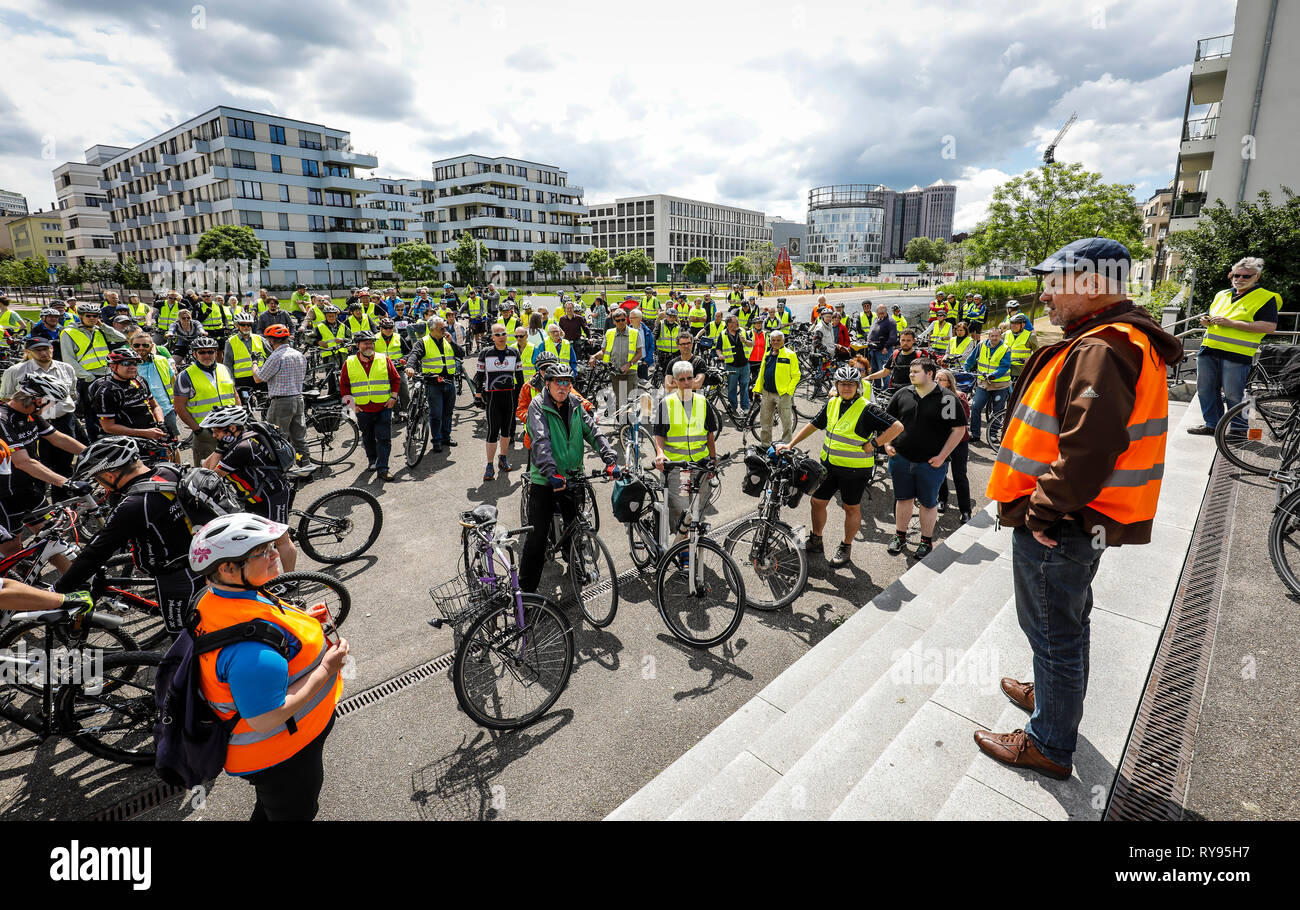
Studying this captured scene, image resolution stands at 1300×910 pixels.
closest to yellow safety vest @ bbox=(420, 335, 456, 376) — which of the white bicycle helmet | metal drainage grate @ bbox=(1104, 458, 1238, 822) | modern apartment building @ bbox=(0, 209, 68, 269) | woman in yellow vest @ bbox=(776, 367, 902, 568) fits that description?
woman in yellow vest @ bbox=(776, 367, 902, 568)

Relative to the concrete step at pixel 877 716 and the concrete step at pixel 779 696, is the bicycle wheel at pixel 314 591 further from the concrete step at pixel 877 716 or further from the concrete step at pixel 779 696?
the concrete step at pixel 877 716

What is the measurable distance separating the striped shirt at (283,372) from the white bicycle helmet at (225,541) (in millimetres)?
6857

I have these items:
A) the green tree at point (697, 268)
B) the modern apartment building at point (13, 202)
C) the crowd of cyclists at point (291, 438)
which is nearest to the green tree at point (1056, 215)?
the crowd of cyclists at point (291, 438)

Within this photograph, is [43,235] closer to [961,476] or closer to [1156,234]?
[961,476]

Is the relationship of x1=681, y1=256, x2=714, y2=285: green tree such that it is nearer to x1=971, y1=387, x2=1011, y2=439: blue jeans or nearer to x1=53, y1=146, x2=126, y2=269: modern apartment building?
x1=53, y1=146, x2=126, y2=269: modern apartment building

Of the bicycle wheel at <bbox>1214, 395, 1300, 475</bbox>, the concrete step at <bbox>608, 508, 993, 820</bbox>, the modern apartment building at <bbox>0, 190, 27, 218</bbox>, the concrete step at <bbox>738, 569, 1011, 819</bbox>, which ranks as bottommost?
the concrete step at <bbox>608, 508, 993, 820</bbox>

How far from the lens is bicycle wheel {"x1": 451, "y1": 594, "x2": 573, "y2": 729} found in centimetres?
391

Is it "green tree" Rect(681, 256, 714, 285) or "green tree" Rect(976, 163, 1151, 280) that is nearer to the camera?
"green tree" Rect(976, 163, 1151, 280)

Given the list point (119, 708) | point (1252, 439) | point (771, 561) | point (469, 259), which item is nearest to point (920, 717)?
point (771, 561)

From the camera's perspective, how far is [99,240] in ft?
255

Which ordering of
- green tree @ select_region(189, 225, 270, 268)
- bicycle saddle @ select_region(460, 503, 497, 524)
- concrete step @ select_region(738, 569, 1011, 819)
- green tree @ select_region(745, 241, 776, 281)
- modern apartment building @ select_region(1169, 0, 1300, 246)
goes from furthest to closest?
green tree @ select_region(745, 241, 776, 281)
green tree @ select_region(189, 225, 270, 268)
modern apartment building @ select_region(1169, 0, 1300, 246)
bicycle saddle @ select_region(460, 503, 497, 524)
concrete step @ select_region(738, 569, 1011, 819)

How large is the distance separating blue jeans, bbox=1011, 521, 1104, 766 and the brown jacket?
4.9 inches

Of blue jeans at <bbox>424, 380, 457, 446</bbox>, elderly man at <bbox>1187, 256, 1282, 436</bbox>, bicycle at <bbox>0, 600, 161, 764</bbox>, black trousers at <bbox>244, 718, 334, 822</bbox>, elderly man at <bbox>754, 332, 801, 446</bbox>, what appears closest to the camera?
black trousers at <bbox>244, 718, 334, 822</bbox>
